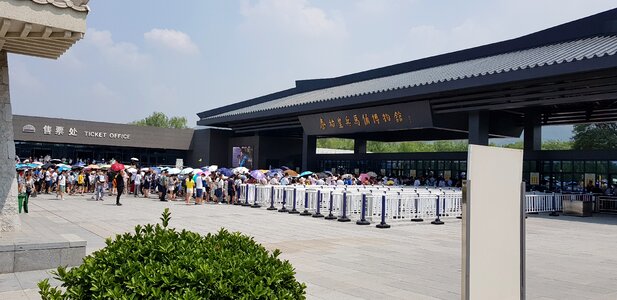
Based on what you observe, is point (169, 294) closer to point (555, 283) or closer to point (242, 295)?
point (242, 295)

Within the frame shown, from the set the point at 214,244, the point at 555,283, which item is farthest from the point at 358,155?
the point at 214,244

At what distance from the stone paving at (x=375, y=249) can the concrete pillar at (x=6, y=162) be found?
0.55 m

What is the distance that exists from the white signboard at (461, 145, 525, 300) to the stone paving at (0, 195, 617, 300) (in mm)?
3510

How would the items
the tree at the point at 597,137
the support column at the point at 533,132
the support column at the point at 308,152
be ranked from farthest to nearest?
the tree at the point at 597,137 < the support column at the point at 308,152 < the support column at the point at 533,132

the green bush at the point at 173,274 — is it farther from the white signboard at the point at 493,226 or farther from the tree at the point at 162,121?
the tree at the point at 162,121

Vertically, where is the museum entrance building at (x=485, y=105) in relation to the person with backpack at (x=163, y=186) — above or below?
above

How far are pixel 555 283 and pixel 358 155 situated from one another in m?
29.3

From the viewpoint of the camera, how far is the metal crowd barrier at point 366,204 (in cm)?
1627

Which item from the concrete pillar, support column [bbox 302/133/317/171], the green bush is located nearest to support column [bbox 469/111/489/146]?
support column [bbox 302/133/317/171]

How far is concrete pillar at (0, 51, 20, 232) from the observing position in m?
8.29

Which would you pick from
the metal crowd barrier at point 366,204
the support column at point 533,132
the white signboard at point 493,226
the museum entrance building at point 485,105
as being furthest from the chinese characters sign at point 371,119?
the white signboard at point 493,226

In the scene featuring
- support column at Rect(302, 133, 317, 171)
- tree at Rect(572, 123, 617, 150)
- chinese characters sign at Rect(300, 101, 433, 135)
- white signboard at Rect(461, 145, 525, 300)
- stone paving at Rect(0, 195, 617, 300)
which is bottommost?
stone paving at Rect(0, 195, 617, 300)

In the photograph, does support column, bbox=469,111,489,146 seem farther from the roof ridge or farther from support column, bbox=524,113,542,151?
the roof ridge

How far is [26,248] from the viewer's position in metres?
7.44
